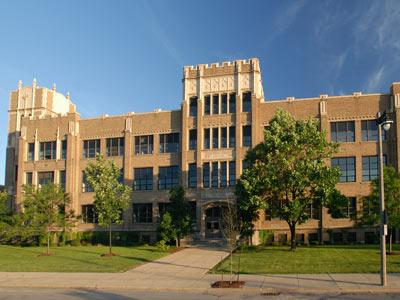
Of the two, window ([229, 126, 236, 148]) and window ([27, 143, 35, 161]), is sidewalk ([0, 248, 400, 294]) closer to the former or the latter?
window ([229, 126, 236, 148])

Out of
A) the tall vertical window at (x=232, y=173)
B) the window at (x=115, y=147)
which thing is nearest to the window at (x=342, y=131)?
the tall vertical window at (x=232, y=173)

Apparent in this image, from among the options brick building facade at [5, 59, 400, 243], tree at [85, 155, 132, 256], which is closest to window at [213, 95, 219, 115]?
brick building facade at [5, 59, 400, 243]

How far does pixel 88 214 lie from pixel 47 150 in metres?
9.52

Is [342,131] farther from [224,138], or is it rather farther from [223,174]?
[223,174]

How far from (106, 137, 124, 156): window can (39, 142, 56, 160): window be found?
7.10m

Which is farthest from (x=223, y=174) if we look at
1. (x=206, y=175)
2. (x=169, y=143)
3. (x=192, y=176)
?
(x=169, y=143)

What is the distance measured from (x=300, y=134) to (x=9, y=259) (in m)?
22.6

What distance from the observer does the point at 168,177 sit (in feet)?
175

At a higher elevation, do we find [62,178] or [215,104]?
[215,104]

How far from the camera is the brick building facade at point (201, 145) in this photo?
4728cm

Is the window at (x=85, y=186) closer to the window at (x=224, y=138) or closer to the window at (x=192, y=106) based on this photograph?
the window at (x=192, y=106)

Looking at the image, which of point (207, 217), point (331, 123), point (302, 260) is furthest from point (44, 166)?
point (302, 260)

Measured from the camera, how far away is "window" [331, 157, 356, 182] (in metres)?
47.3

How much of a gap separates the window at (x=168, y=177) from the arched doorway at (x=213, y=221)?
15.8 feet
